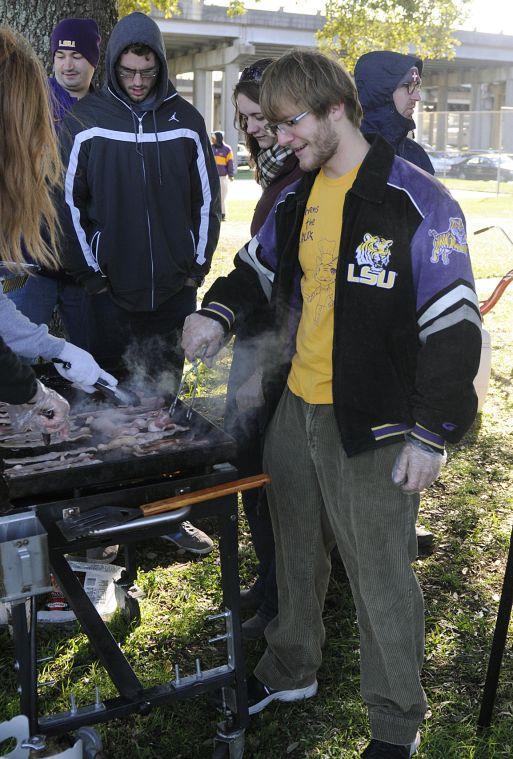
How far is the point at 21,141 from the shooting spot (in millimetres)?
2094

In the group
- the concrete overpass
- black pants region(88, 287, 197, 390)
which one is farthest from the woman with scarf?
the concrete overpass

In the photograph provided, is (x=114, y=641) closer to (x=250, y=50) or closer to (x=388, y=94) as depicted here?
(x=388, y=94)

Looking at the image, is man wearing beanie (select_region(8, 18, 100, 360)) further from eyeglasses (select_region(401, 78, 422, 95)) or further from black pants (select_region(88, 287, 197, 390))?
eyeglasses (select_region(401, 78, 422, 95))

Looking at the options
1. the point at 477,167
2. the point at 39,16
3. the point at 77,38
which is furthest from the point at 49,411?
the point at 477,167

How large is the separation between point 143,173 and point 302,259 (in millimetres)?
1628

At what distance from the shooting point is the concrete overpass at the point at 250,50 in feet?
107

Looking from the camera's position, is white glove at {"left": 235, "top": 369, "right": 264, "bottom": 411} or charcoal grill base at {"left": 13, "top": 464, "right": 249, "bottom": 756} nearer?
charcoal grill base at {"left": 13, "top": 464, "right": 249, "bottom": 756}

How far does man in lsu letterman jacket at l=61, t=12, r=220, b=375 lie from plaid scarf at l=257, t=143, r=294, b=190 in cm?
74

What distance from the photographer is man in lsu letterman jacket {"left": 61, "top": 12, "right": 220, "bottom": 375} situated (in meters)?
3.77

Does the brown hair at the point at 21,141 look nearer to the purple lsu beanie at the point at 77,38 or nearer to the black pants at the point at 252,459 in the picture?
the black pants at the point at 252,459

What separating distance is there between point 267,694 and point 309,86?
81.8 inches

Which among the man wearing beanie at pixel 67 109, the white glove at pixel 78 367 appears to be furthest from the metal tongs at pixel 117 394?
the man wearing beanie at pixel 67 109

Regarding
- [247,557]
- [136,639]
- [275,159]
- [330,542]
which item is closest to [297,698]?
[330,542]

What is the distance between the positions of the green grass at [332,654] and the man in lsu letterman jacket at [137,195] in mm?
1122
